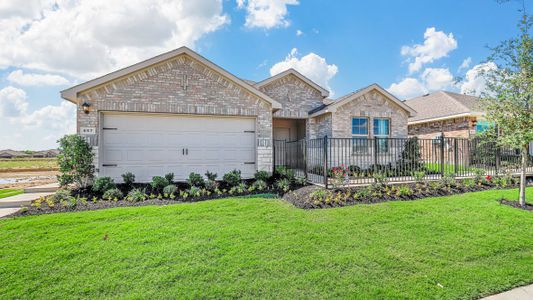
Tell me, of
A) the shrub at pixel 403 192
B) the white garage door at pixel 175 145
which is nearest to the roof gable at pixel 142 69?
the white garage door at pixel 175 145

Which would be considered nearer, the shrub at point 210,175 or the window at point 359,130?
the shrub at point 210,175

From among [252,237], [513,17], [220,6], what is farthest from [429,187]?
[220,6]

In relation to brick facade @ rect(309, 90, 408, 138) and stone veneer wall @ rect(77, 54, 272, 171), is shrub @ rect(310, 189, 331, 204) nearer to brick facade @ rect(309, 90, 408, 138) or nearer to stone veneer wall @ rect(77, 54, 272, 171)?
stone veneer wall @ rect(77, 54, 272, 171)

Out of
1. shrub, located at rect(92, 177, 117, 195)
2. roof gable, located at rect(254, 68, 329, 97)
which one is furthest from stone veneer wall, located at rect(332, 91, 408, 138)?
shrub, located at rect(92, 177, 117, 195)

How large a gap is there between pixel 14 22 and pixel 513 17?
14.5 metres

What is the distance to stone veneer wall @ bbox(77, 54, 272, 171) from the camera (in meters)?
8.26

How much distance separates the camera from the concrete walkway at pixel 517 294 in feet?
9.43

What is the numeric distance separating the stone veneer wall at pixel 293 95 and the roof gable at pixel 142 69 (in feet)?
11.0

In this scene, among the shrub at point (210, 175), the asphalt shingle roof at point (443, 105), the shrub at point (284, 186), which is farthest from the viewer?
the asphalt shingle roof at point (443, 105)

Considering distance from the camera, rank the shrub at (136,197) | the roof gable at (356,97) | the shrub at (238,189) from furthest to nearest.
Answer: the roof gable at (356,97) → the shrub at (238,189) → the shrub at (136,197)

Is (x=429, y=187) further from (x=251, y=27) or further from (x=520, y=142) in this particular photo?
(x=251, y=27)

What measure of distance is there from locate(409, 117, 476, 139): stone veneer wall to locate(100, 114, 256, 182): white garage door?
11990mm

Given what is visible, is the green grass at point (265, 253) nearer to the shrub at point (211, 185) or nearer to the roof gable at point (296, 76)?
the shrub at point (211, 185)

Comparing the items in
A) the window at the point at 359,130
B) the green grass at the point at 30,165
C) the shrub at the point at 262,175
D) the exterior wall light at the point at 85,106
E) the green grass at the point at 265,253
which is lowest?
the green grass at the point at 265,253
